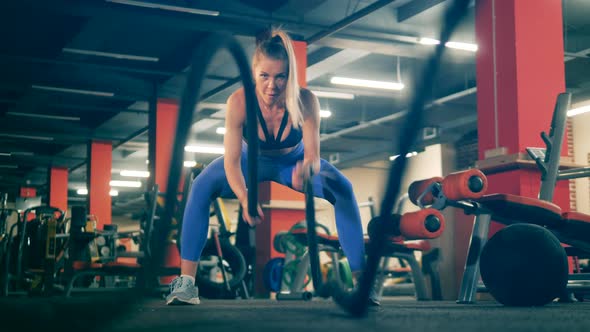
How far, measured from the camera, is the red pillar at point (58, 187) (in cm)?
1539

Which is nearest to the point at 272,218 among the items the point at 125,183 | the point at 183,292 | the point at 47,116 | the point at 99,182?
the point at 183,292

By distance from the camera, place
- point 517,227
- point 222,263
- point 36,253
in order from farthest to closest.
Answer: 1. point 36,253
2. point 222,263
3. point 517,227

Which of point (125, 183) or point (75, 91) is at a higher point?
point (75, 91)

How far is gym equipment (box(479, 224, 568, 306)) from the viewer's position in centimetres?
260

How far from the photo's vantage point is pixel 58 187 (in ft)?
52.1

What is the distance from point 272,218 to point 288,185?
167 inches

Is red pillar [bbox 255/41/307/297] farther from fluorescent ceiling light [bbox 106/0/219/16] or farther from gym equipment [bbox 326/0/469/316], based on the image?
gym equipment [bbox 326/0/469/316]

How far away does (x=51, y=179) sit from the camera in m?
16.0

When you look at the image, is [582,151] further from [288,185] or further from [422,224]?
[288,185]

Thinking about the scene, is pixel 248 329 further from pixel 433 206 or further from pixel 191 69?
pixel 433 206

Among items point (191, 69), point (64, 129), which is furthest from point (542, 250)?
point (64, 129)

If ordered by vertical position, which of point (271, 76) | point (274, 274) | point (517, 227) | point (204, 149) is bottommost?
point (274, 274)

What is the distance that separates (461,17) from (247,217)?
1248 mm

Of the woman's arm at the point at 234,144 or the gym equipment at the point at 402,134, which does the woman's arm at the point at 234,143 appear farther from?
the gym equipment at the point at 402,134
